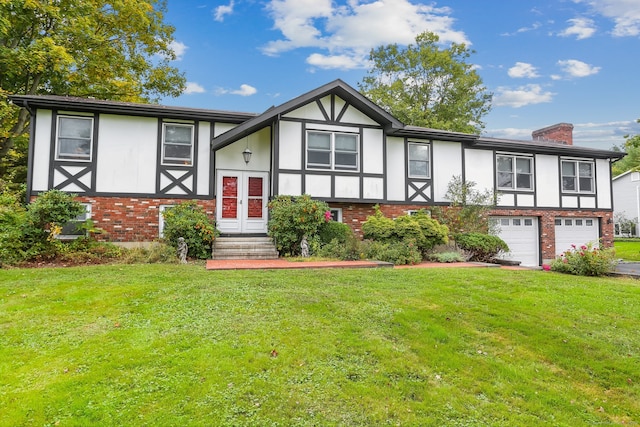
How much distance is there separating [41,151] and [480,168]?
1581 centimetres

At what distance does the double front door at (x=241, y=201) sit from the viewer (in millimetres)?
13055

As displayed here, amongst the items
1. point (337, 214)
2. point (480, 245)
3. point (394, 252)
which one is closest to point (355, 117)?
point (337, 214)

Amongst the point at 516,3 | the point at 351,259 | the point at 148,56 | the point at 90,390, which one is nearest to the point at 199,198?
the point at 351,259

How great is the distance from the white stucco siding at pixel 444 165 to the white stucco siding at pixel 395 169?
1418mm

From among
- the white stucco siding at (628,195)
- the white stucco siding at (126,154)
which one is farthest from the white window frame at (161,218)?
the white stucco siding at (628,195)

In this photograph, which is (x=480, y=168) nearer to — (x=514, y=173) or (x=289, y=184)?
(x=514, y=173)

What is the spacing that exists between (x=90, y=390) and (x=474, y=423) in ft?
10.6

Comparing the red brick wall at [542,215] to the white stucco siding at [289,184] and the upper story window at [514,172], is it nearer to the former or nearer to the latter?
the upper story window at [514,172]

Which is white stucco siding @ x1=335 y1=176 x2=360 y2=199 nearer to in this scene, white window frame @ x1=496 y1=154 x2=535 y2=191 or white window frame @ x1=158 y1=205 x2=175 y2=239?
white window frame @ x1=158 y1=205 x2=175 y2=239

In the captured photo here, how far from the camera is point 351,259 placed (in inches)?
430

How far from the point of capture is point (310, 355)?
13.1ft

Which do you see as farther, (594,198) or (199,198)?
(594,198)

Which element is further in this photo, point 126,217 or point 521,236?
point 521,236

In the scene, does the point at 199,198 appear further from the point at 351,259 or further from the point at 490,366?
the point at 490,366
